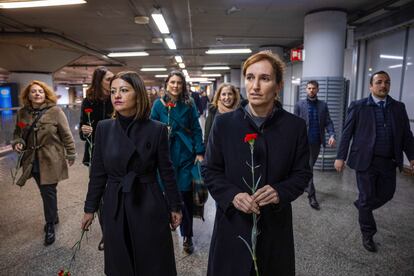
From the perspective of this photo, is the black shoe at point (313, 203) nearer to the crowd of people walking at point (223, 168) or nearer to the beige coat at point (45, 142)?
the crowd of people walking at point (223, 168)

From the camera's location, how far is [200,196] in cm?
296

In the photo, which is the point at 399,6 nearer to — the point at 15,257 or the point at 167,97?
the point at 167,97

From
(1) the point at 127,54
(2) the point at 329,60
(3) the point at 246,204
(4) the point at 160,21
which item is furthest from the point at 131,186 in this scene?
(1) the point at 127,54

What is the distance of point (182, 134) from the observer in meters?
2.93

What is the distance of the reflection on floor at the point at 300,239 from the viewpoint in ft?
8.89

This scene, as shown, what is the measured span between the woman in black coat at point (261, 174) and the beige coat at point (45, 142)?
2415 millimetres

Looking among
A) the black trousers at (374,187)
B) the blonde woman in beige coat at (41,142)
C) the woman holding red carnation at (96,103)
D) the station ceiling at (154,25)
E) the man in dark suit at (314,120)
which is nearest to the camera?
the woman holding red carnation at (96,103)

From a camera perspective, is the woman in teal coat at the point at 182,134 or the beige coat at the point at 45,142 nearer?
the woman in teal coat at the point at 182,134

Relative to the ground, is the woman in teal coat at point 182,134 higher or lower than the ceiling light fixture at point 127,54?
lower

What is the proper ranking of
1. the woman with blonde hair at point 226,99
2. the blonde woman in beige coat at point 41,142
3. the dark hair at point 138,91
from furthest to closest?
the woman with blonde hair at point 226,99, the blonde woman in beige coat at point 41,142, the dark hair at point 138,91

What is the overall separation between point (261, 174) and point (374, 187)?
2157 mm

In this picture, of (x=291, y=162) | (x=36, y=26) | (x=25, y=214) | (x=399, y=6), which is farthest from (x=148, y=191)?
(x=36, y=26)

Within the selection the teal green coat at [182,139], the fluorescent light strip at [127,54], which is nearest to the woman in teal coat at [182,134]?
the teal green coat at [182,139]

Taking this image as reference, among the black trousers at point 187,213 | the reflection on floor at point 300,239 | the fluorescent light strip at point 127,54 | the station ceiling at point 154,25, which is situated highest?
the station ceiling at point 154,25
